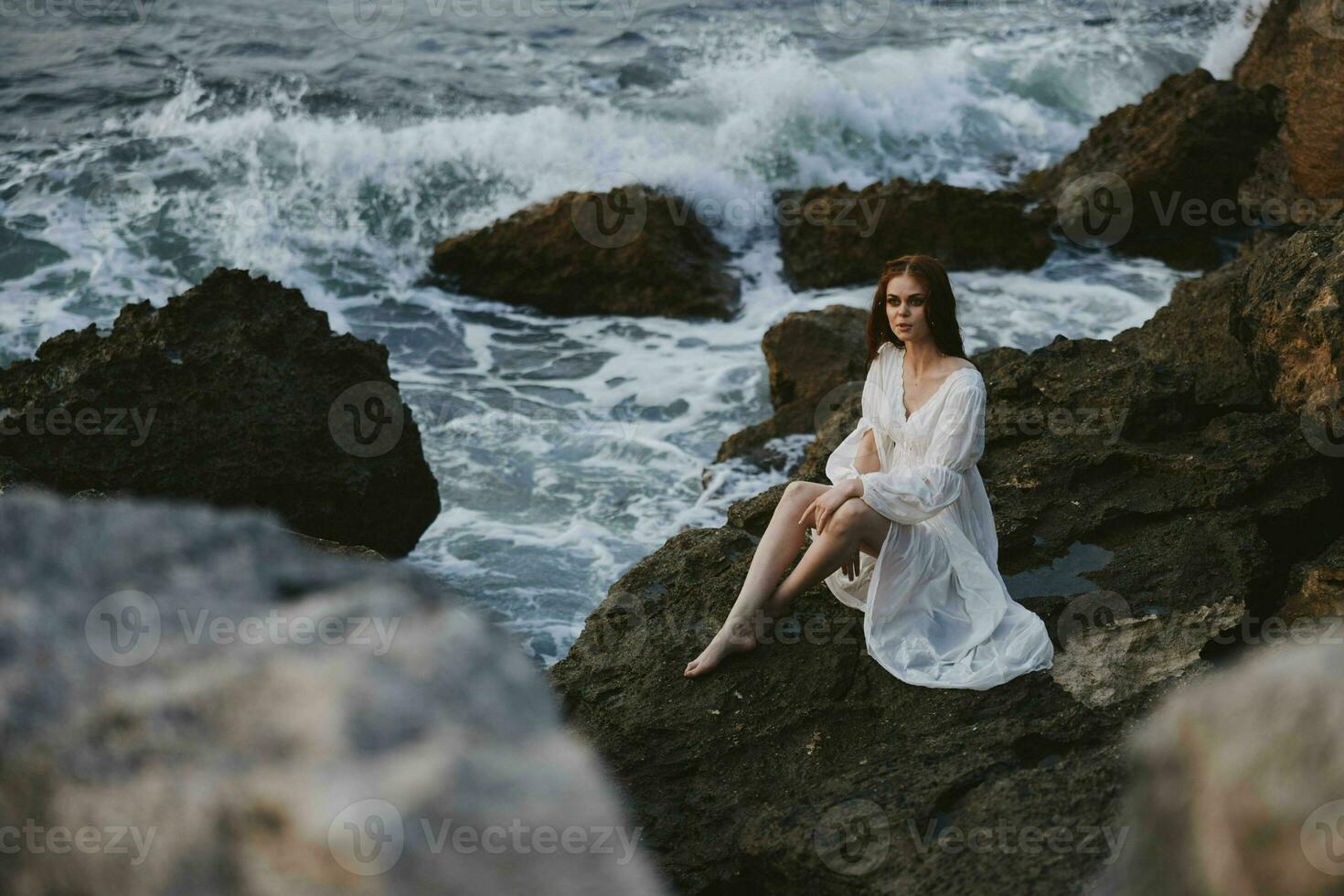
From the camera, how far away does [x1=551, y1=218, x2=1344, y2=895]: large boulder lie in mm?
2982

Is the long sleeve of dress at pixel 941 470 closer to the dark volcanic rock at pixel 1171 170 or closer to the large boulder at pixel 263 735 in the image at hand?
the large boulder at pixel 263 735

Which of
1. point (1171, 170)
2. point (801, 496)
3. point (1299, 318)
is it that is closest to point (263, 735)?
point (801, 496)

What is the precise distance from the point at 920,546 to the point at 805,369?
363cm

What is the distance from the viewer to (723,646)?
3.92 meters

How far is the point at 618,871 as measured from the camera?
1455 millimetres

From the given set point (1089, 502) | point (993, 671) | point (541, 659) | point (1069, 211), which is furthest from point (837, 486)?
point (1069, 211)

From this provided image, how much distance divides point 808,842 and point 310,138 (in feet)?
38.5

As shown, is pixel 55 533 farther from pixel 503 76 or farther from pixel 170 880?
pixel 503 76

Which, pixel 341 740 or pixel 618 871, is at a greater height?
pixel 341 740

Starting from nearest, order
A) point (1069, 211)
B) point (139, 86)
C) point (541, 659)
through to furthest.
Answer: point (541, 659) → point (1069, 211) → point (139, 86)

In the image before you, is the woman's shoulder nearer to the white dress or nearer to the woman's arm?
the white dress

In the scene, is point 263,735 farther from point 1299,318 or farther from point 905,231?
point 905,231

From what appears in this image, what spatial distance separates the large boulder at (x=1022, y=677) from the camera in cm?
298

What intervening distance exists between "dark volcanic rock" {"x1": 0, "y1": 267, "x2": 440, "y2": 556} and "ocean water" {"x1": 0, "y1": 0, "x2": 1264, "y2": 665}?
1.07 m
